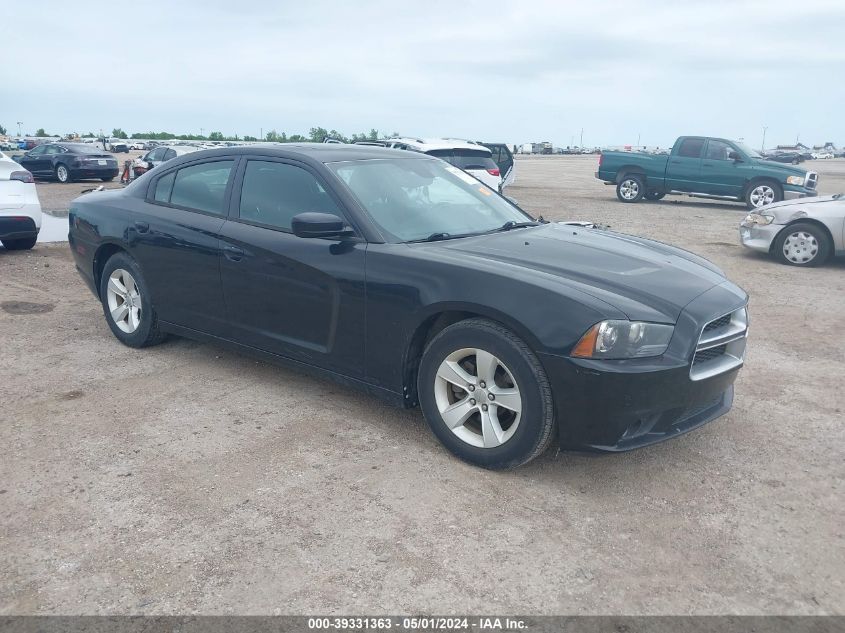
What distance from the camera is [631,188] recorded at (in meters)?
19.3

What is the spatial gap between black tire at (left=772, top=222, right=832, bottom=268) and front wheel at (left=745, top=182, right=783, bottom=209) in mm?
7998

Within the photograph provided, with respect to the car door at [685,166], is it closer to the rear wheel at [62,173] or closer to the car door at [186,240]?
the car door at [186,240]

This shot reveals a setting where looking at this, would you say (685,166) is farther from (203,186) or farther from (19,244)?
(203,186)

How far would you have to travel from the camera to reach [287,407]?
4.55 metres

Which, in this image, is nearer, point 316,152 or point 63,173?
point 316,152

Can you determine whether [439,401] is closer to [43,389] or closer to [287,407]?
[287,407]

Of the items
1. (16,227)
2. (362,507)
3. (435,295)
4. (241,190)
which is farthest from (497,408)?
Answer: (16,227)

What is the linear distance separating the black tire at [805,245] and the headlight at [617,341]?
25.3ft

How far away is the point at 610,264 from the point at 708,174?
15567mm

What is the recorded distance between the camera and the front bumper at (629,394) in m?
3.32

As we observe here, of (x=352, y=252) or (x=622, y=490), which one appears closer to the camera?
(x=622, y=490)

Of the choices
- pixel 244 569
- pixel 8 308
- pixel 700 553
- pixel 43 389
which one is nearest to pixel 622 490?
pixel 700 553

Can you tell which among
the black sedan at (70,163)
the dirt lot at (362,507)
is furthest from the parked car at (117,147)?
the dirt lot at (362,507)

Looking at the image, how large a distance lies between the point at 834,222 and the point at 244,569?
946 cm
